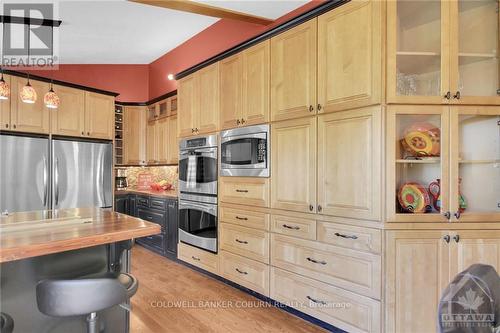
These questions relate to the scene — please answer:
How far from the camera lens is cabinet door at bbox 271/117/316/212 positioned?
244 centimetres

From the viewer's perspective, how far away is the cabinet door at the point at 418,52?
2.01m

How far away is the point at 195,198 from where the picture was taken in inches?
145

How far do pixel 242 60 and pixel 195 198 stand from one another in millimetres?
1746

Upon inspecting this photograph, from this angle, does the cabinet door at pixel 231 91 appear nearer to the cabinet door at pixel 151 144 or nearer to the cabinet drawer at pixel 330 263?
the cabinet drawer at pixel 330 263

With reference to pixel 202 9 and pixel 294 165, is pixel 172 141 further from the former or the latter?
pixel 294 165

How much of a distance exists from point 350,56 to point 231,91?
140cm

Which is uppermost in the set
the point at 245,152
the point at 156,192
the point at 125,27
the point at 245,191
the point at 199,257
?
the point at 125,27

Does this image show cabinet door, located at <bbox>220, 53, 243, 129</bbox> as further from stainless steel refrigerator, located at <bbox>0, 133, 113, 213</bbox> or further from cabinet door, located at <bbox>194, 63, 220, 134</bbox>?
stainless steel refrigerator, located at <bbox>0, 133, 113, 213</bbox>

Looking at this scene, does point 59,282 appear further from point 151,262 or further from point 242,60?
point 151,262

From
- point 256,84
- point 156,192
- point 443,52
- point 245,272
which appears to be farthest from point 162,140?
point 443,52

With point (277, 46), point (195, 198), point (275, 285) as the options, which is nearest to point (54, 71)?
point (195, 198)

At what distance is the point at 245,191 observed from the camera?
3041mm

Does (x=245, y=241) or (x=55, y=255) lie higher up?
(x=55, y=255)

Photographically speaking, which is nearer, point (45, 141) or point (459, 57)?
point (459, 57)
